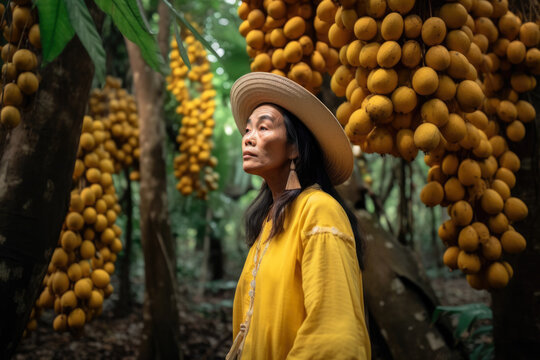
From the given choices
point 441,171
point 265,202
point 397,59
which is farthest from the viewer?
point 265,202

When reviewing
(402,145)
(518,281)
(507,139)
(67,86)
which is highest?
(67,86)

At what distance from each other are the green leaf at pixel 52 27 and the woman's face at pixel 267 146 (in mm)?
569

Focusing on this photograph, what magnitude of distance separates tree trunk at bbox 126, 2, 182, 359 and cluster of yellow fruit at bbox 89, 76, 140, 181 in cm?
27

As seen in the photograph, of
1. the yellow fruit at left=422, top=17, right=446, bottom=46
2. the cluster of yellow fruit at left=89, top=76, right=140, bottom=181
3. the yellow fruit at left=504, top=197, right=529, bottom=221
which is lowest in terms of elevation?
the yellow fruit at left=504, top=197, right=529, bottom=221

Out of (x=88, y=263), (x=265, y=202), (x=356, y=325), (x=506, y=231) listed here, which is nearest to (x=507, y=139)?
(x=506, y=231)

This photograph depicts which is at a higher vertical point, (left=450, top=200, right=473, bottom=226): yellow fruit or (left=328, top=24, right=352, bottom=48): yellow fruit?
(left=328, top=24, right=352, bottom=48): yellow fruit

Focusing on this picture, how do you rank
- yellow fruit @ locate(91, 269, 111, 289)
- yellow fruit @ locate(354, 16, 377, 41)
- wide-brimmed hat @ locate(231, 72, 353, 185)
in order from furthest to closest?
yellow fruit @ locate(91, 269, 111, 289)
wide-brimmed hat @ locate(231, 72, 353, 185)
yellow fruit @ locate(354, 16, 377, 41)

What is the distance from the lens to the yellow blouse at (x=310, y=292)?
0.94m

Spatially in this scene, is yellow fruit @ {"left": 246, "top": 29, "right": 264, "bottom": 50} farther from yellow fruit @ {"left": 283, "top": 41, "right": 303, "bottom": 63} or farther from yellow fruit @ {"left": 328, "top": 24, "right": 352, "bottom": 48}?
yellow fruit @ {"left": 328, "top": 24, "right": 352, "bottom": 48}

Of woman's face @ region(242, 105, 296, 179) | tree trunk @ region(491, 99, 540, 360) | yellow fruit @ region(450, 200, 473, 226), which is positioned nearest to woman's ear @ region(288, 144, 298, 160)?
woman's face @ region(242, 105, 296, 179)

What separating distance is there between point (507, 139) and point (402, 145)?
76cm

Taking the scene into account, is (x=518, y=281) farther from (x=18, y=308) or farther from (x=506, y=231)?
(x=18, y=308)

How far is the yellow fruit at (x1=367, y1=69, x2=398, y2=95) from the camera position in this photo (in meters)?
1.08

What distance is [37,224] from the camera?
1402mm
